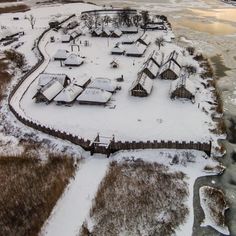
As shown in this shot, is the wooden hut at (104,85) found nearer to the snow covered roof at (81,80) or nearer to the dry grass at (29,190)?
the snow covered roof at (81,80)

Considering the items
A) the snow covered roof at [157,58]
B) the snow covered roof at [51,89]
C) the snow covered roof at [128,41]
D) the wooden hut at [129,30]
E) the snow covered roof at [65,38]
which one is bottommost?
the wooden hut at [129,30]

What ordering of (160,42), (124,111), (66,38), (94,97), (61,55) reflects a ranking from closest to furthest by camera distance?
(124,111), (94,97), (61,55), (160,42), (66,38)

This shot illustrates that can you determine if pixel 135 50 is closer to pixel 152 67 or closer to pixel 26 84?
pixel 152 67

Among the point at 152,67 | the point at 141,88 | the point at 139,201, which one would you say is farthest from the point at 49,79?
the point at 139,201

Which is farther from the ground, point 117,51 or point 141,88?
Answer: point 141,88

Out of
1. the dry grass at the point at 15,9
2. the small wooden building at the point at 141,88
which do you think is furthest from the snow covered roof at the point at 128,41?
the dry grass at the point at 15,9

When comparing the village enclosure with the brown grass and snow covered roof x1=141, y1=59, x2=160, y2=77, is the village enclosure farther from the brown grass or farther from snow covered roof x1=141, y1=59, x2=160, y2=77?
the brown grass
